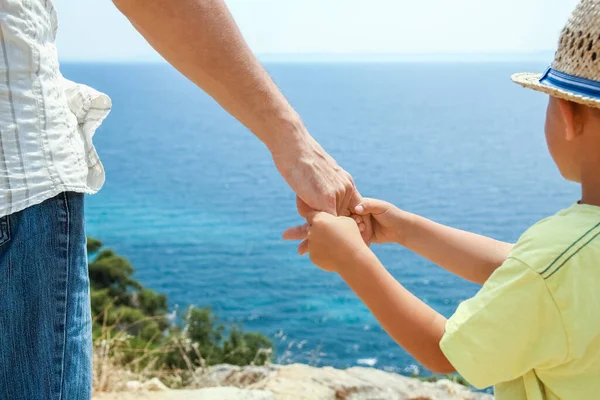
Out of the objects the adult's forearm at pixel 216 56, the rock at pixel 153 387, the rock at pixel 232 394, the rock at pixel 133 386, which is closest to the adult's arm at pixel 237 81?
the adult's forearm at pixel 216 56

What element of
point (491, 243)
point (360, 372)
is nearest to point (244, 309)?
point (360, 372)

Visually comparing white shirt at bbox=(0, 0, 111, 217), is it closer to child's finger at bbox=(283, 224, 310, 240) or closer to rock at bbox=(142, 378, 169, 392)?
child's finger at bbox=(283, 224, 310, 240)

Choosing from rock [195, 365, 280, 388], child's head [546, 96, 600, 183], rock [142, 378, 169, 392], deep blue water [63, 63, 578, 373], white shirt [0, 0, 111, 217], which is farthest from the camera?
deep blue water [63, 63, 578, 373]

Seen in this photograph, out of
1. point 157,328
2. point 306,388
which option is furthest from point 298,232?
point 157,328

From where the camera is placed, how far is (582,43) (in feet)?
3.51

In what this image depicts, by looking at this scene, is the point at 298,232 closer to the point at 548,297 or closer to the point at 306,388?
the point at 548,297

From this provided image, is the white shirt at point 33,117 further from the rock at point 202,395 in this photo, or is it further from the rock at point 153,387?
the rock at point 153,387

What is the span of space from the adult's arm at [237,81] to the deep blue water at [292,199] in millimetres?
2779

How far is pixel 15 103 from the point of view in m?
0.97

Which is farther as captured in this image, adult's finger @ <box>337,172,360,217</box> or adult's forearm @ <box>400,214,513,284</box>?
adult's finger @ <box>337,172,360,217</box>

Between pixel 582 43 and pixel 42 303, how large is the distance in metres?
0.89

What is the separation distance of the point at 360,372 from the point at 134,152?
4197 cm

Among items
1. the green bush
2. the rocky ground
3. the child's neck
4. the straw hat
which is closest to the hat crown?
the straw hat

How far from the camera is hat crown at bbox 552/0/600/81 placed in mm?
1052
